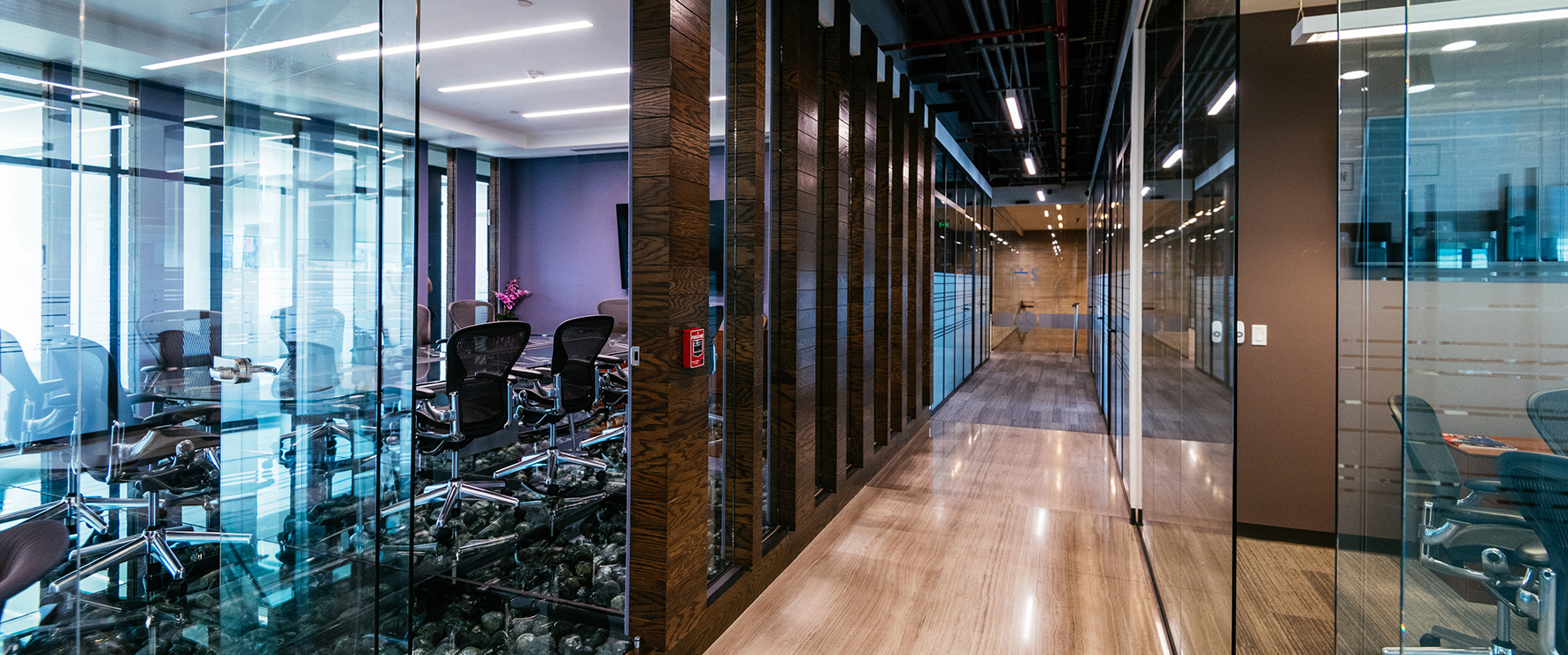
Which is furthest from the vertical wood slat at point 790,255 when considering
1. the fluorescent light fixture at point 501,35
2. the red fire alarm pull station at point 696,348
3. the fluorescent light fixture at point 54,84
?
the fluorescent light fixture at point 54,84

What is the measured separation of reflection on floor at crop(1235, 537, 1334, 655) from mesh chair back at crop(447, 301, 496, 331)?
2845 mm

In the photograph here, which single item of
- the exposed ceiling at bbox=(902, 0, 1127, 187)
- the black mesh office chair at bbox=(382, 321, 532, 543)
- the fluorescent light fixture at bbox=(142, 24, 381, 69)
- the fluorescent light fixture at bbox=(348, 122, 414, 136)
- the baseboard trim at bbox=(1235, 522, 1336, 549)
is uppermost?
the exposed ceiling at bbox=(902, 0, 1127, 187)

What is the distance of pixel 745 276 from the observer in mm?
2854

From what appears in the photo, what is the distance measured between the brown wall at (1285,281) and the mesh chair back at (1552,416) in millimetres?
3057

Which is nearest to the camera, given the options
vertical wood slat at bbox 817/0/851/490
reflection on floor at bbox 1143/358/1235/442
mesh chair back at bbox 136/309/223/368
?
mesh chair back at bbox 136/309/223/368

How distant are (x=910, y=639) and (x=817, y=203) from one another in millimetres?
2266

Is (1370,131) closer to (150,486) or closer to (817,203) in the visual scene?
(150,486)

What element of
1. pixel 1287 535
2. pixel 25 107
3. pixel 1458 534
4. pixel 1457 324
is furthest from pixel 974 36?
pixel 25 107

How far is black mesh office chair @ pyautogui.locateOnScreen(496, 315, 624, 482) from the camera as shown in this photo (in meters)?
3.48

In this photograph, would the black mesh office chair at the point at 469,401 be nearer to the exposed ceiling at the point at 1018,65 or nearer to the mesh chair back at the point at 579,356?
the mesh chair back at the point at 579,356

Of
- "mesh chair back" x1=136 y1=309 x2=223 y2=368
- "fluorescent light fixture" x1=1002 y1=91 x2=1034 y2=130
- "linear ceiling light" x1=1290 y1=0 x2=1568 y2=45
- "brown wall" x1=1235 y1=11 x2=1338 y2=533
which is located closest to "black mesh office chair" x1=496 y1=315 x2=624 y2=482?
"mesh chair back" x1=136 y1=309 x2=223 y2=368

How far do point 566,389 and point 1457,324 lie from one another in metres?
3.69

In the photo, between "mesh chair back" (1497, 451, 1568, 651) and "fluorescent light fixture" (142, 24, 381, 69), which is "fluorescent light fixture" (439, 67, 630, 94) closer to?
"fluorescent light fixture" (142, 24, 381, 69)

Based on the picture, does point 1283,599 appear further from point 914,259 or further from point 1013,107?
point 1013,107
